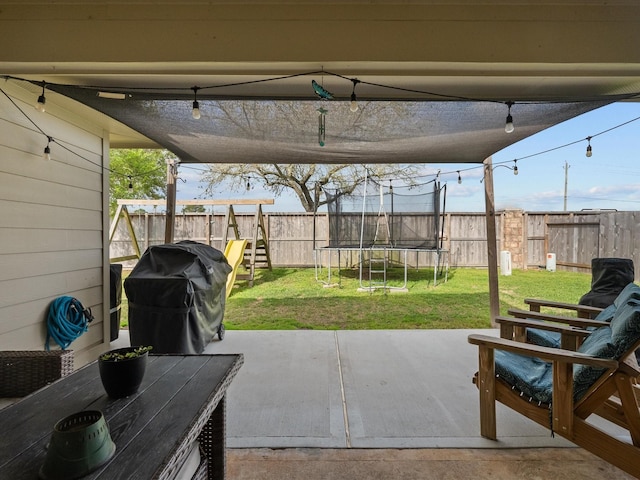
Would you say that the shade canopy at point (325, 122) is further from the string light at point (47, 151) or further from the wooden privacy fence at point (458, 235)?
the wooden privacy fence at point (458, 235)

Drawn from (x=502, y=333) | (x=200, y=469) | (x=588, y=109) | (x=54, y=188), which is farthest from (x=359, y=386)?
(x=54, y=188)

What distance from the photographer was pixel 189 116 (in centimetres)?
250

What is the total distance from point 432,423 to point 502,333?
785 mm

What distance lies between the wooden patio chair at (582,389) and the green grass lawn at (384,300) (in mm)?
2429

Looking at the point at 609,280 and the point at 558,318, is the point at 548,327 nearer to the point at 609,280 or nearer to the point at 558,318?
the point at 558,318

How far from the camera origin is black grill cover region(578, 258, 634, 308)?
9.07ft

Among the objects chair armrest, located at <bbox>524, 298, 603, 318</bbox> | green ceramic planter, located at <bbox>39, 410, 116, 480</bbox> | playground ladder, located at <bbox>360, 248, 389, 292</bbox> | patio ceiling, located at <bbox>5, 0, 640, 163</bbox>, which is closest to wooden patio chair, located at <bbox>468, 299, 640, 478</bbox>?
chair armrest, located at <bbox>524, 298, 603, 318</bbox>

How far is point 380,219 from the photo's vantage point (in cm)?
735

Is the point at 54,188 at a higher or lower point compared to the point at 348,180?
lower

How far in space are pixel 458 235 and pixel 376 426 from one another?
24.5ft

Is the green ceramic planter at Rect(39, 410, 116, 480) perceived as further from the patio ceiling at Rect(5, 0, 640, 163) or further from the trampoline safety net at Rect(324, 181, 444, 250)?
the trampoline safety net at Rect(324, 181, 444, 250)

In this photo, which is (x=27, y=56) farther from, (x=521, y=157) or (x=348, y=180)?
(x=348, y=180)

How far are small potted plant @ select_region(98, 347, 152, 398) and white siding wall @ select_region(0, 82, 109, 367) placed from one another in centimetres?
185

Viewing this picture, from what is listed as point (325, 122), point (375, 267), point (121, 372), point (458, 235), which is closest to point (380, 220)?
point (375, 267)
